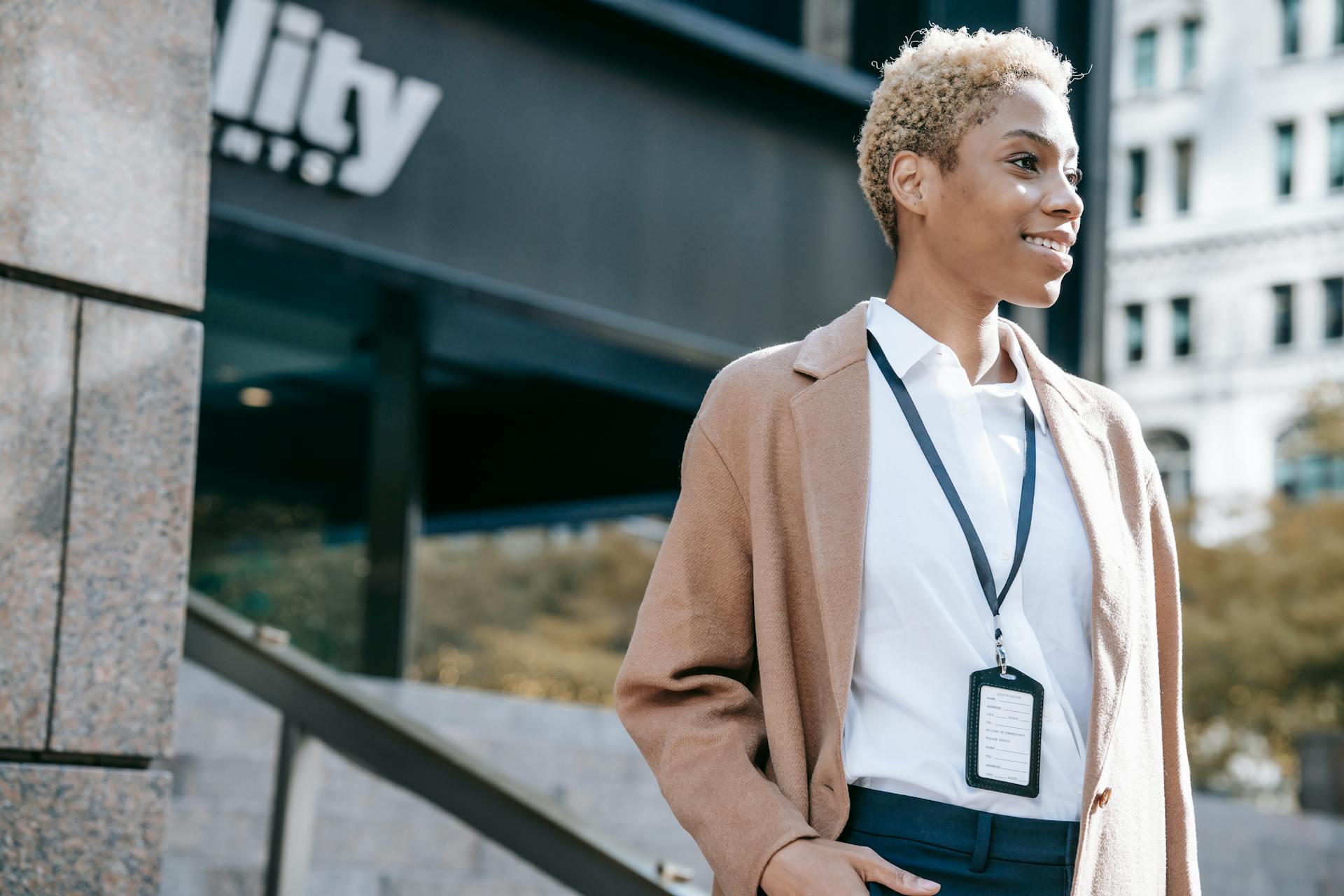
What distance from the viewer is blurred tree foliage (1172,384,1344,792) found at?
23.9 metres

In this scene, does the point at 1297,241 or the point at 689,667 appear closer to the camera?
the point at 689,667

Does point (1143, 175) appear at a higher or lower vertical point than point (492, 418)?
higher

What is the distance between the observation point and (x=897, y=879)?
204cm

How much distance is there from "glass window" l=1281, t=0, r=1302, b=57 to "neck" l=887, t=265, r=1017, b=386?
45.4m

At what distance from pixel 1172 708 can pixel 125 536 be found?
180 cm

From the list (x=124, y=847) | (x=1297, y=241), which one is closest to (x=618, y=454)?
(x=124, y=847)

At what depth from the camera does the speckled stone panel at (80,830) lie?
8.88 ft

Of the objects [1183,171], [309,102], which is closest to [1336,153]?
[1183,171]

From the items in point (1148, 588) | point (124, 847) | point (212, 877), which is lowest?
point (212, 877)

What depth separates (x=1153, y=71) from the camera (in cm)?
4656

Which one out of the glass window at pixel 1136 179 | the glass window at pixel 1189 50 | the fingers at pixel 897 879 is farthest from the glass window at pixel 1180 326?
the fingers at pixel 897 879

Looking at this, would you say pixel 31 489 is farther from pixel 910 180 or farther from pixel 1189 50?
pixel 1189 50

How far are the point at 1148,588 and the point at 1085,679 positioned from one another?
24 centimetres

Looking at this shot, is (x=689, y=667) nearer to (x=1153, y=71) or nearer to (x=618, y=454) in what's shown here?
(x=618, y=454)
